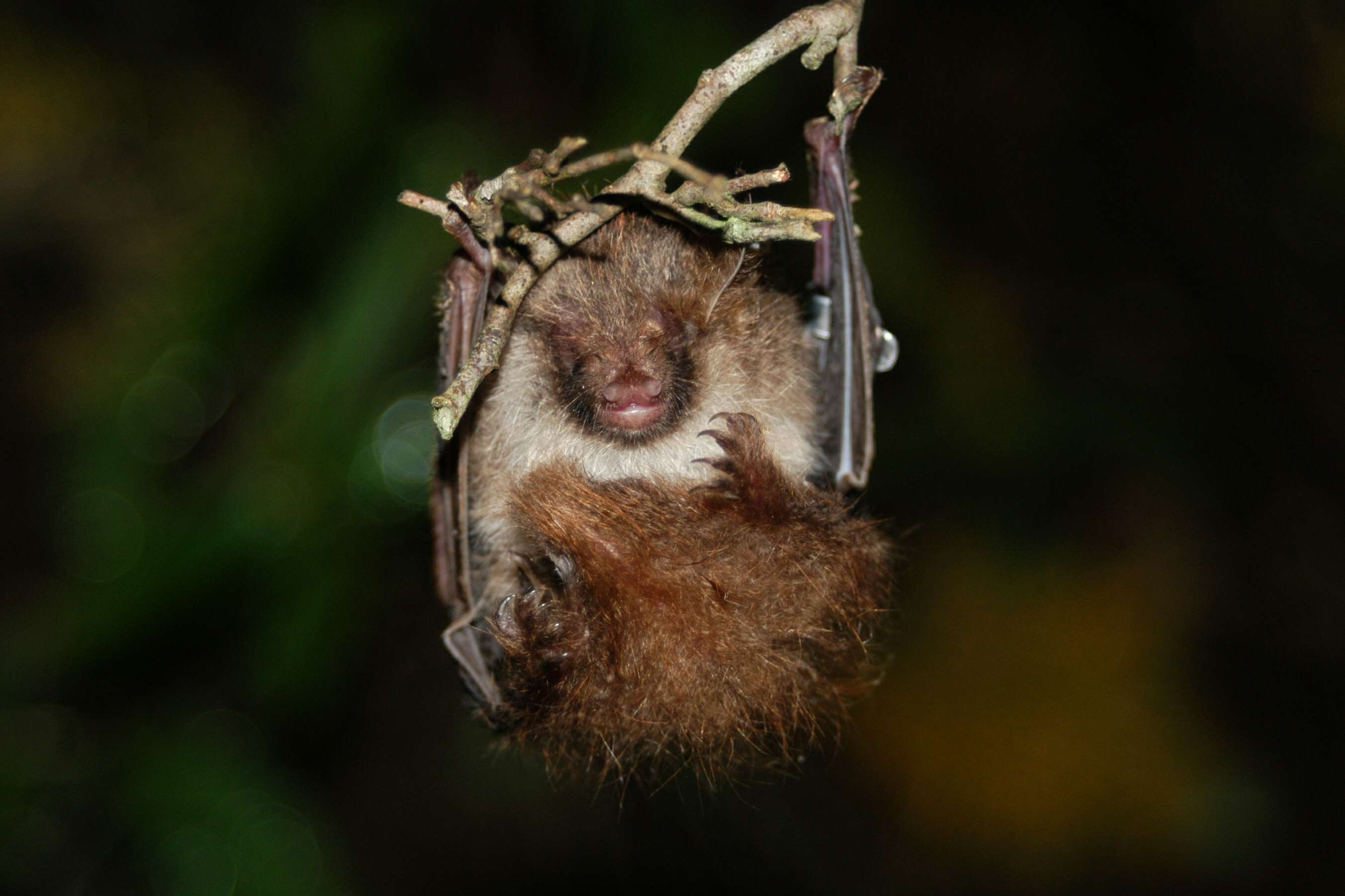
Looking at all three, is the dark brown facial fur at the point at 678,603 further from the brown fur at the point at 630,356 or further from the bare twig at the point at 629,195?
the bare twig at the point at 629,195

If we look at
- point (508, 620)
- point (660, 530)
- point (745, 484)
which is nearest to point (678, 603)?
point (660, 530)

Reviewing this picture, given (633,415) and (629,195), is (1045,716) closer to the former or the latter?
(633,415)

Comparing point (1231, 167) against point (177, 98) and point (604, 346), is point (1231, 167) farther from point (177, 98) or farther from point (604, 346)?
point (177, 98)

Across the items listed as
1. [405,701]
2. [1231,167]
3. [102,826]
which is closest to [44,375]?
[405,701]

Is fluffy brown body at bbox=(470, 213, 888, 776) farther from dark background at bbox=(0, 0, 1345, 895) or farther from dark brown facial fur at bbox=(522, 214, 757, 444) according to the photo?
dark background at bbox=(0, 0, 1345, 895)

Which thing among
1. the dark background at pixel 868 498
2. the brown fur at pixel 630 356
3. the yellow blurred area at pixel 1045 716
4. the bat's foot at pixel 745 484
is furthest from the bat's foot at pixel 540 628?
the yellow blurred area at pixel 1045 716

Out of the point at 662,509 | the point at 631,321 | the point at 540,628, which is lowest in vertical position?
the point at 540,628

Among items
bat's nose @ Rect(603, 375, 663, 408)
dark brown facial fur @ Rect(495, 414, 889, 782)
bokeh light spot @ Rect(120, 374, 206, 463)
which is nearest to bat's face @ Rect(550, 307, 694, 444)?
bat's nose @ Rect(603, 375, 663, 408)

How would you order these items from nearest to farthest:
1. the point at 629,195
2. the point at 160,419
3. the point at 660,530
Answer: the point at 629,195, the point at 660,530, the point at 160,419
